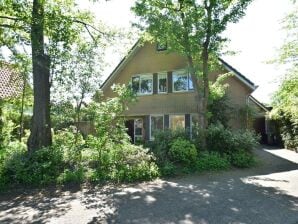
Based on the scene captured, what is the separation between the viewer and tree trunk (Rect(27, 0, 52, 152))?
13074 millimetres

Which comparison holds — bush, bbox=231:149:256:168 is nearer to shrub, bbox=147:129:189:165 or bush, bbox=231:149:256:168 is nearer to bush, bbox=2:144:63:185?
A: shrub, bbox=147:129:189:165

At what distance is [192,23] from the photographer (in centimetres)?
1588

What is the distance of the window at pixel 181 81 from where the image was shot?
23.2m

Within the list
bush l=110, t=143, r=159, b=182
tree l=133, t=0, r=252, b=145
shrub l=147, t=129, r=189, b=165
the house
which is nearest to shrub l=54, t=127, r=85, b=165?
bush l=110, t=143, r=159, b=182

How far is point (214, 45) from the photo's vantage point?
53.6ft

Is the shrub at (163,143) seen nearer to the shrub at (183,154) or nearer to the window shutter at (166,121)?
the shrub at (183,154)

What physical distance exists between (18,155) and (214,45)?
1011 centimetres

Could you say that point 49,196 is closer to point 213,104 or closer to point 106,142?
point 106,142

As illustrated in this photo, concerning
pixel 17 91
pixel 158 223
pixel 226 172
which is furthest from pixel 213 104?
pixel 158 223

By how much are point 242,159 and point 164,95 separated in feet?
32.2

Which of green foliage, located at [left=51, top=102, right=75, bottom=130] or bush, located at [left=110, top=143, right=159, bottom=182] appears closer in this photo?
bush, located at [left=110, top=143, right=159, bottom=182]

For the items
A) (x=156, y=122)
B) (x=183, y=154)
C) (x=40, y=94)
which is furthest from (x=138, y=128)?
(x=40, y=94)

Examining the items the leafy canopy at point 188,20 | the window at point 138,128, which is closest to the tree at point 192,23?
the leafy canopy at point 188,20

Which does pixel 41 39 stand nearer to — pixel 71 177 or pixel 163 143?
pixel 71 177
